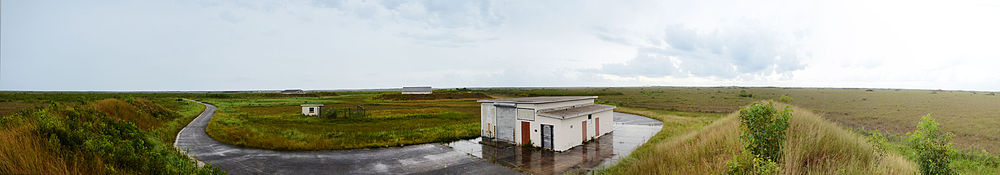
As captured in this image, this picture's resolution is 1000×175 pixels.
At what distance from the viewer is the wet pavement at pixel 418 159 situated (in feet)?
45.9

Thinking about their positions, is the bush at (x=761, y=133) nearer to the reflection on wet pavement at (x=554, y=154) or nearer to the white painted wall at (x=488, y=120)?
the reflection on wet pavement at (x=554, y=154)

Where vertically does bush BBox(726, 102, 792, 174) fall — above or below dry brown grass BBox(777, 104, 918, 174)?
above

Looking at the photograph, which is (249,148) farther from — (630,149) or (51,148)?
(630,149)

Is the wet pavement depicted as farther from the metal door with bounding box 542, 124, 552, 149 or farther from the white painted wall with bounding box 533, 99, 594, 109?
the white painted wall with bounding box 533, 99, 594, 109

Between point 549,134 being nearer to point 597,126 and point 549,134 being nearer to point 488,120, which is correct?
point 488,120

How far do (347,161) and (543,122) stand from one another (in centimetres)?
893

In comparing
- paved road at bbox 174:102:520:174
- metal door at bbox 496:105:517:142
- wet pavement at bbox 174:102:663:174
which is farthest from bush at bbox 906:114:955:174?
metal door at bbox 496:105:517:142

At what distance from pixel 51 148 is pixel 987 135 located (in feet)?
123

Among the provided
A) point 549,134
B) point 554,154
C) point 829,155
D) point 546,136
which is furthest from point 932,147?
point 546,136

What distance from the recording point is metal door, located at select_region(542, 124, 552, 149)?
57.8 ft

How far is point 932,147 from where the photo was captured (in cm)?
549

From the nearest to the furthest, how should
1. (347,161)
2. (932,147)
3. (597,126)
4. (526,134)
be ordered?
(932,147) < (347,161) < (526,134) < (597,126)

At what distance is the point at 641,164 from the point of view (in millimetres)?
10031

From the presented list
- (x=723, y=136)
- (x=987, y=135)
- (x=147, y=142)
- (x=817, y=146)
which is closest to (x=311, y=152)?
(x=147, y=142)
